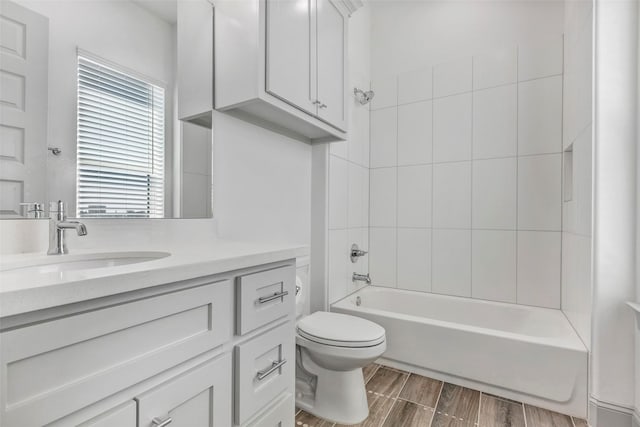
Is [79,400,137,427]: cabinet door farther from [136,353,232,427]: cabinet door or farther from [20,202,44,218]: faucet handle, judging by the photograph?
[20,202,44,218]: faucet handle

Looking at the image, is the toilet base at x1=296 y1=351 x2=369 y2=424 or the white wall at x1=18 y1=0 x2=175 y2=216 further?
the toilet base at x1=296 y1=351 x2=369 y2=424

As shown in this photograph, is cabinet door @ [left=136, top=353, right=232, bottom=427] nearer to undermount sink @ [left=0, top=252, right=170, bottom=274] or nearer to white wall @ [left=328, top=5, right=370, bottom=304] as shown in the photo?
undermount sink @ [left=0, top=252, right=170, bottom=274]

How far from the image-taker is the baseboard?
1358 mm

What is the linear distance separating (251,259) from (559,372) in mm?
1677

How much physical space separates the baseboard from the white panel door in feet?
7.60

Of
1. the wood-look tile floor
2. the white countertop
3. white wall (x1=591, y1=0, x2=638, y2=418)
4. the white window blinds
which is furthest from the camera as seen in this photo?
the wood-look tile floor

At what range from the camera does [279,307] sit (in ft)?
3.15

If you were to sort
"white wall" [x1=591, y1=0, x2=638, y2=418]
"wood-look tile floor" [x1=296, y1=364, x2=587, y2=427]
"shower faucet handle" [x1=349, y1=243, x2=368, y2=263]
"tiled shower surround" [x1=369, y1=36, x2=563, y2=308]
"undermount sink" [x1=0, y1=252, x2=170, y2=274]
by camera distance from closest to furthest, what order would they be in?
"undermount sink" [x1=0, y1=252, x2=170, y2=274] → "white wall" [x1=591, y1=0, x2=638, y2=418] → "wood-look tile floor" [x1=296, y1=364, x2=587, y2=427] → "tiled shower surround" [x1=369, y1=36, x2=563, y2=308] → "shower faucet handle" [x1=349, y1=243, x2=368, y2=263]

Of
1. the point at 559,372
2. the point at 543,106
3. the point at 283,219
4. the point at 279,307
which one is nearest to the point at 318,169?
the point at 283,219

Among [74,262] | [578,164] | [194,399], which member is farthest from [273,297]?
[578,164]

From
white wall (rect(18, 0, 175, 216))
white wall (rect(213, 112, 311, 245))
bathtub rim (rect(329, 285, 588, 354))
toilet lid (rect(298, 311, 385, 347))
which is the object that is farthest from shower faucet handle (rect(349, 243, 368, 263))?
white wall (rect(18, 0, 175, 216))

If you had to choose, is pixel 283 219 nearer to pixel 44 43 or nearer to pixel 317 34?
pixel 317 34

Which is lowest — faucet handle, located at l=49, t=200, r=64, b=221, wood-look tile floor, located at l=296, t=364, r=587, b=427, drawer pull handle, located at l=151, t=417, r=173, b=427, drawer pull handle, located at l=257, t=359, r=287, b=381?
wood-look tile floor, located at l=296, t=364, r=587, b=427

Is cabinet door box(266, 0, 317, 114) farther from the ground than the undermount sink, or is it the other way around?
cabinet door box(266, 0, 317, 114)
